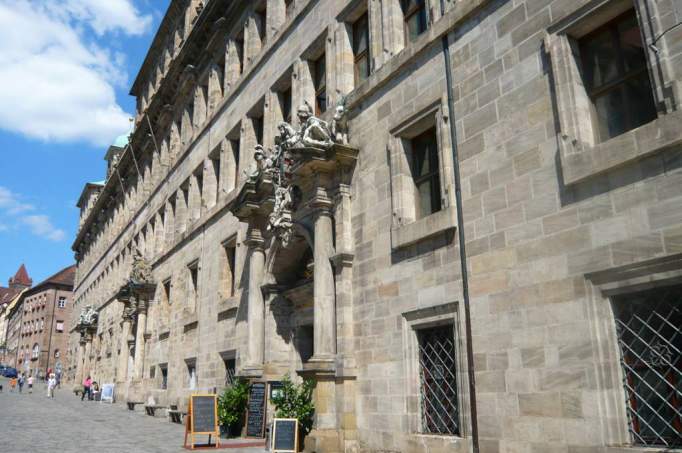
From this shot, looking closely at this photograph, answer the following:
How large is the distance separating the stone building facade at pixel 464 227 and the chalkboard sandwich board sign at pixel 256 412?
1.27ft

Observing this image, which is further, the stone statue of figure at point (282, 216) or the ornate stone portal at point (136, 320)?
the ornate stone portal at point (136, 320)

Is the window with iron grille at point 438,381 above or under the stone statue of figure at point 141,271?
under

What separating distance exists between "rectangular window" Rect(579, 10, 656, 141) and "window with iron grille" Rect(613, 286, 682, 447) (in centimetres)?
208

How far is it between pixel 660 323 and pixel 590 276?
0.86 meters

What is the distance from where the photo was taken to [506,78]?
8.68 metres

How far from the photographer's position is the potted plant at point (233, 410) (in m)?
14.7

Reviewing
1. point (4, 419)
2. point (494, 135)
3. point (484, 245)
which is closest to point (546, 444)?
point (484, 245)

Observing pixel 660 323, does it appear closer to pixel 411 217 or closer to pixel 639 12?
pixel 639 12

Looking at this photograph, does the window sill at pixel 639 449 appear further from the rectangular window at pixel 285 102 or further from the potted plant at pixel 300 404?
the rectangular window at pixel 285 102

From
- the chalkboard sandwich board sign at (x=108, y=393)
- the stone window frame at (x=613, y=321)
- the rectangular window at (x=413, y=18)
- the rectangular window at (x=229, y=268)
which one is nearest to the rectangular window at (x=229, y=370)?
the rectangular window at (x=229, y=268)

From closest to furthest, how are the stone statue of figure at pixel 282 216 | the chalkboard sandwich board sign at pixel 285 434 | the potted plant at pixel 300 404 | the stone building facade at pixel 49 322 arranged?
the chalkboard sandwich board sign at pixel 285 434 < the potted plant at pixel 300 404 < the stone statue of figure at pixel 282 216 < the stone building facade at pixel 49 322

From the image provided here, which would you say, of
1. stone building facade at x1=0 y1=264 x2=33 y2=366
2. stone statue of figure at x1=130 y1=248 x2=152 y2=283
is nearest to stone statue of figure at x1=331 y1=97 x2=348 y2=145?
stone statue of figure at x1=130 y1=248 x2=152 y2=283

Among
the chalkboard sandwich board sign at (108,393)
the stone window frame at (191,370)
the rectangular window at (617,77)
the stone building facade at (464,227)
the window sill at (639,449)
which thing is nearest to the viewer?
the window sill at (639,449)

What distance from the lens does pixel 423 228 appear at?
9805mm
